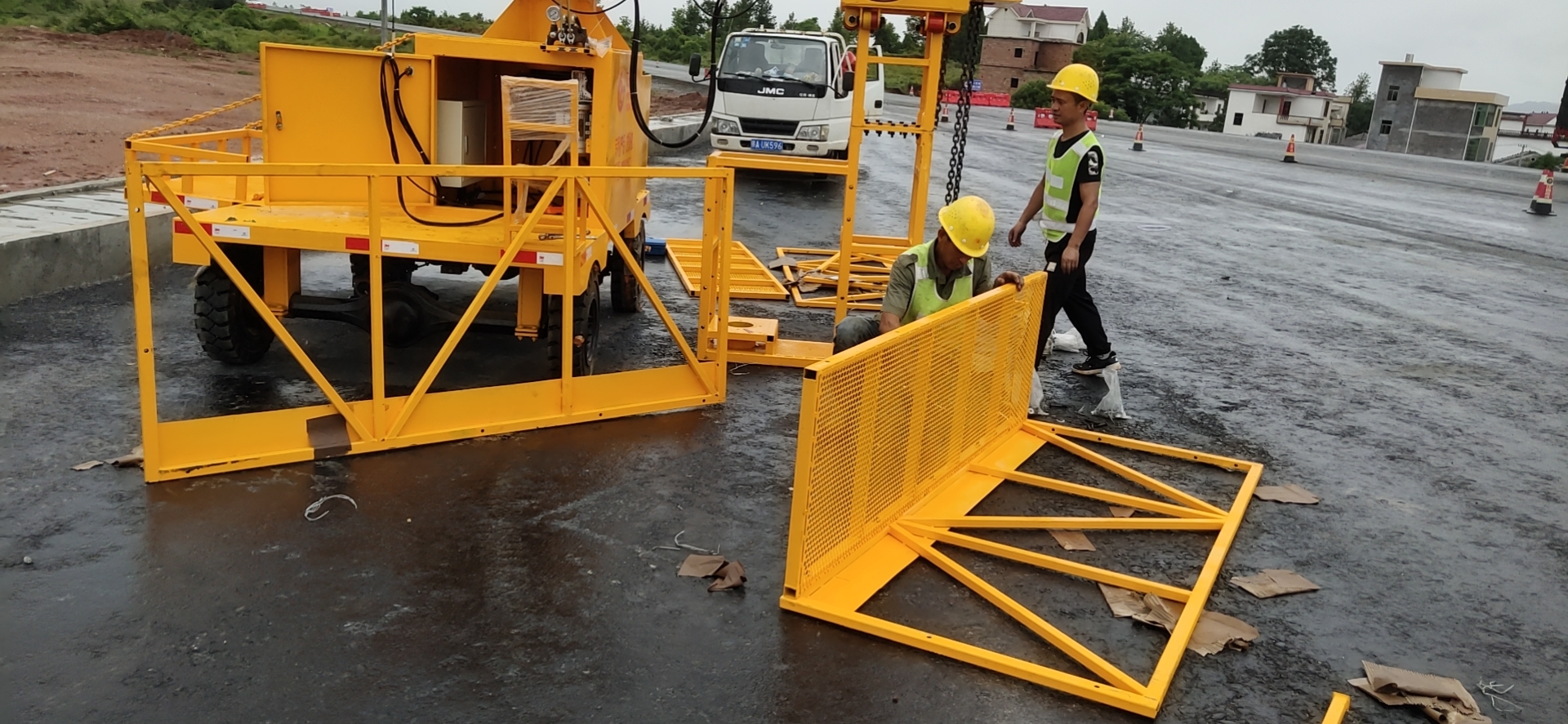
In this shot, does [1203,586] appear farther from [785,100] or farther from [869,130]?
[785,100]

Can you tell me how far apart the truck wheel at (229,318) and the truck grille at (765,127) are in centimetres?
1135

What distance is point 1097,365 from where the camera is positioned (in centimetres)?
780

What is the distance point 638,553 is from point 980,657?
1.55 metres

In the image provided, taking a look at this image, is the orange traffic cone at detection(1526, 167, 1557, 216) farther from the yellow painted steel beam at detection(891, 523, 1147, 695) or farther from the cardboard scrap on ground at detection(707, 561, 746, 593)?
the cardboard scrap on ground at detection(707, 561, 746, 593)

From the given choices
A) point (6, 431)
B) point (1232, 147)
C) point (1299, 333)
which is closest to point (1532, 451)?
point (1299, 333)

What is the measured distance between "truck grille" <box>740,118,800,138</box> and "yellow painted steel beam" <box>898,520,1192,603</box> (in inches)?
517

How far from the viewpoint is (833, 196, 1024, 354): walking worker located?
5684 mm

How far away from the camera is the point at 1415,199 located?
22.8 m

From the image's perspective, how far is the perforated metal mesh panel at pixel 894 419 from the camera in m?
4.31

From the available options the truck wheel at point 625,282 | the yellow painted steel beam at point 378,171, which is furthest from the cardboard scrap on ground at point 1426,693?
the truck wheel at point 625,282

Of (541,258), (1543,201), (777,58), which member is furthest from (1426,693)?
(1543,201)

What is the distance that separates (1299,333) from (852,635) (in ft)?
24.0

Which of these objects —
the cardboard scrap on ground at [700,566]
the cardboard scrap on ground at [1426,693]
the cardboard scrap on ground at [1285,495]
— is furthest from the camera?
the cardboard scrap on ground at [1285,495]

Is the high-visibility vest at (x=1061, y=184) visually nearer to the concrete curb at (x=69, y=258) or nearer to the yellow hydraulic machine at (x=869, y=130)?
the yellow hydraulic machine at (x=869, y=130)
